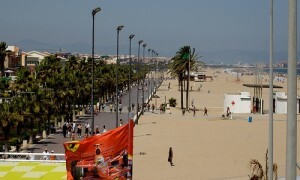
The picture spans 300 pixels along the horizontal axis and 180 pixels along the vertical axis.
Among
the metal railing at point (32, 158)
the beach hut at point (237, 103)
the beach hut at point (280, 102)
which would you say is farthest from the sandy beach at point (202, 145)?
the metal railing at point (32, 158)

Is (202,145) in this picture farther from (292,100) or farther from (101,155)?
(292,100)

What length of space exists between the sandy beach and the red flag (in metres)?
11.1

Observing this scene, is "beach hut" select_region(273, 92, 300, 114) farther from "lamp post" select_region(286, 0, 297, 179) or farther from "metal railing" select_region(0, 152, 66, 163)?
"lamp post" select_region(286, 0, 297, 179)

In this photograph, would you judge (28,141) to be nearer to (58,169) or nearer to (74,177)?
(58,169)

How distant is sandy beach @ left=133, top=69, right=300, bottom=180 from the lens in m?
23.8

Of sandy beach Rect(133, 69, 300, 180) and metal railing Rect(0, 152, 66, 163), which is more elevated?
metal railing Rect(0, 152, 66, 163)

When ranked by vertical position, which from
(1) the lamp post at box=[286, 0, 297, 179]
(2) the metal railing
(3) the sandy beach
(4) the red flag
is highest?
(1) the lamp post at box=[286, 0, 297, 179]

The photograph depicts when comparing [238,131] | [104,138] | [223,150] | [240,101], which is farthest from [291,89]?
[240,101]

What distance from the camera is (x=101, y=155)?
35.7 ft

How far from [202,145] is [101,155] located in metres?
23.0

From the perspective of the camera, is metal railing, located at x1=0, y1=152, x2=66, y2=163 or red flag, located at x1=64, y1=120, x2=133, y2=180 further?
metal railing, located at x1=0, y1=152, x2=66, y2=163

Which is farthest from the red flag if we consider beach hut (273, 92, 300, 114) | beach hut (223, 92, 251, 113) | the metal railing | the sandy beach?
beach hut (223, 92, 251, 113)

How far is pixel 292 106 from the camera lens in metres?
5.57

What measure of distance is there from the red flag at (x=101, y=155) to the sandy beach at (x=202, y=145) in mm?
11057
